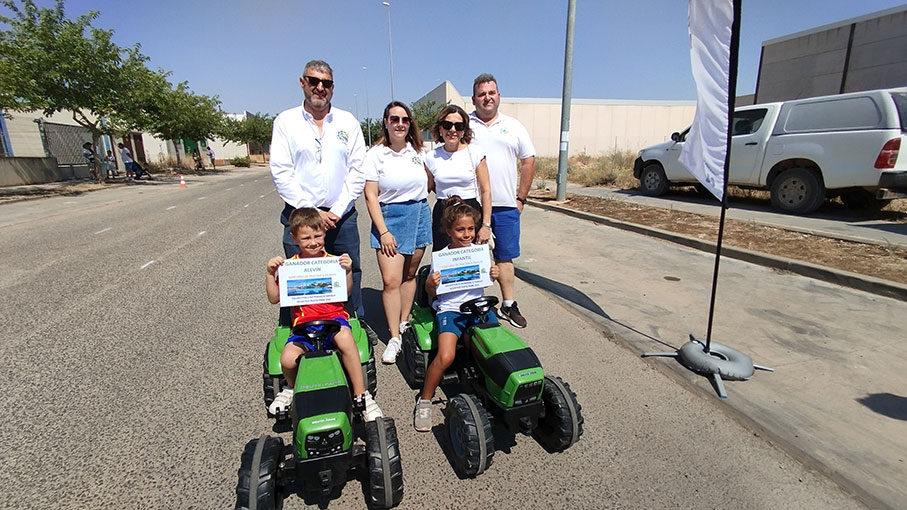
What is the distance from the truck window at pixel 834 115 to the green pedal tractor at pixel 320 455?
9722 mm

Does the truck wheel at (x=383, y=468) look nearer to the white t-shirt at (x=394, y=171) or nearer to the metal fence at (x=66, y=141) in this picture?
the white t-shirt at (x=394, y=171)

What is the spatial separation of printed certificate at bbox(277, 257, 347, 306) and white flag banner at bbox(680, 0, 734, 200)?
2.81m

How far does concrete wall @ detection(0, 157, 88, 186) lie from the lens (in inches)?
725

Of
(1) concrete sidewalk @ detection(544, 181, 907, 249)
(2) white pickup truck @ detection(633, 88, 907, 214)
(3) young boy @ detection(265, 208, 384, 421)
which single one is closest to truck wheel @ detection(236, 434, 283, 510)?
(3) young boy @ detection(265, 208, 384, 421)

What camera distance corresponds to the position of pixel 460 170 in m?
3.49

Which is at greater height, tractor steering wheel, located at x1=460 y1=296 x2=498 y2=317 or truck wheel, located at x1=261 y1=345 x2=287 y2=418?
tractor steering wheel, located at x1=460 y1=296 x2=498 y2=317

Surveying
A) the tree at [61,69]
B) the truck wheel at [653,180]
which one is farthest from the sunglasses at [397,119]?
the tree at [61,69]

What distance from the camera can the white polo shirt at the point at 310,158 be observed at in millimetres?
3188

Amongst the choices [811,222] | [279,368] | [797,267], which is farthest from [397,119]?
[811,222]

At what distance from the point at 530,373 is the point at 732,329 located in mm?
2779

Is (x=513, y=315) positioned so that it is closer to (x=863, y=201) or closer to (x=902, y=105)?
(x=902, y=105)

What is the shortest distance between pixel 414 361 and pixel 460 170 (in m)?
1.55

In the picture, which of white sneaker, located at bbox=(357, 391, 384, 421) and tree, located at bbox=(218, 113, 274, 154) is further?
tree, located at bbox=(218, 113, 274, 154)

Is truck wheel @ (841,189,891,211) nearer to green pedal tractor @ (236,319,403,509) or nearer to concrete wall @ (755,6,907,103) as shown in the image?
green pedal tractor @ (236,319,403,509)
